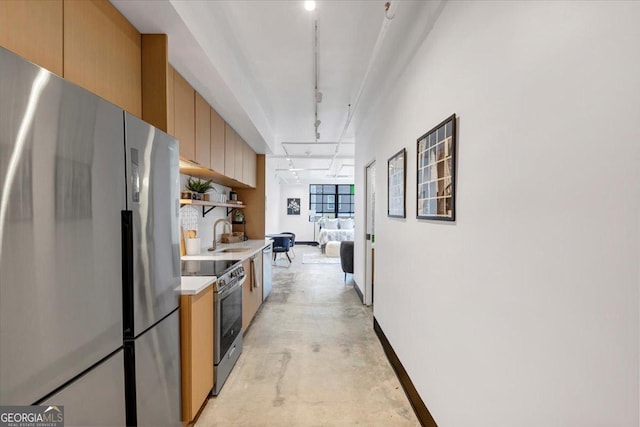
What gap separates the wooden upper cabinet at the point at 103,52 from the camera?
48.0 inches

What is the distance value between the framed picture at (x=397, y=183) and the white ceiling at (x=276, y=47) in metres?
0.76

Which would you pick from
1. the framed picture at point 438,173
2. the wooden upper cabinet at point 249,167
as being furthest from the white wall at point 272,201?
the framed picture at point 438,173

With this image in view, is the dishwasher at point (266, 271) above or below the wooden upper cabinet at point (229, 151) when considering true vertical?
below

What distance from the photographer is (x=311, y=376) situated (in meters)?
2.48

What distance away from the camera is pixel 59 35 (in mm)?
1150

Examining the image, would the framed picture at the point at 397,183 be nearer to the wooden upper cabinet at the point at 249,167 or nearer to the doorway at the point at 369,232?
the doorway at the point at 369,232

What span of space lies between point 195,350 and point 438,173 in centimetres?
187

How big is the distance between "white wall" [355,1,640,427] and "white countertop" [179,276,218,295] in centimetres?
148

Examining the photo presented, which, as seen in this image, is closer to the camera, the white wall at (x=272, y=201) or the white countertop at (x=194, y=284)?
the white countertop at (x=194, y=284)

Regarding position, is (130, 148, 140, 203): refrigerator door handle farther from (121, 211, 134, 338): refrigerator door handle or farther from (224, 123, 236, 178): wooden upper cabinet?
(224, 123, 236, 178): wooden upper cabinet

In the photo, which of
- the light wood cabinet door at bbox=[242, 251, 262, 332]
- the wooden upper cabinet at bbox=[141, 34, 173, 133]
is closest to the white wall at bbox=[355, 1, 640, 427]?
the wooden upper cabinet at bbox=[141, 34, 173, 133]

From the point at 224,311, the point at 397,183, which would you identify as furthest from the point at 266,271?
the point at 397,183

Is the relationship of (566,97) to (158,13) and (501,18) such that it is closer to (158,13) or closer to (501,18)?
(501,18)

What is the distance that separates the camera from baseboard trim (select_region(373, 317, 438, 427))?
1.83 metres
